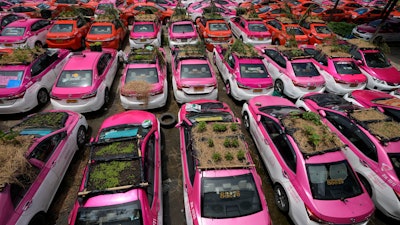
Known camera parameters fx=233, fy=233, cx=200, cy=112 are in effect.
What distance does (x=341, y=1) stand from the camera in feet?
75.6

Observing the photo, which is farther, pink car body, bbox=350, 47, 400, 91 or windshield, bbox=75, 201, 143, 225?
pink car body, bbox=350, 47, 400, 91

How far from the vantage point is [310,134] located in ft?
18.9

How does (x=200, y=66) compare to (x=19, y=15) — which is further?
(x=19, y=15)

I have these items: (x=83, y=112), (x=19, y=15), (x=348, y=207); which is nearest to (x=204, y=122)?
(x=348, y=207)

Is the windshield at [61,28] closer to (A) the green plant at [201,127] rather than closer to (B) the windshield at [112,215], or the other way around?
(A) the green plant at [201,127]

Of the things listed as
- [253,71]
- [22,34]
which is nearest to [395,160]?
[253,71]

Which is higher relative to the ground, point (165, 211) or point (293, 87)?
point (293, 87)

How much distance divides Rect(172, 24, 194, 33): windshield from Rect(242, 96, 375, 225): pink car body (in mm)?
8647

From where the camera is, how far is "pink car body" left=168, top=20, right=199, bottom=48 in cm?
1243

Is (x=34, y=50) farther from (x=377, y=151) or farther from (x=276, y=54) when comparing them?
(x=377, y=151)

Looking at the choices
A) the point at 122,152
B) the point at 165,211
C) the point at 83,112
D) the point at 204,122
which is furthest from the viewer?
the point at 83,112

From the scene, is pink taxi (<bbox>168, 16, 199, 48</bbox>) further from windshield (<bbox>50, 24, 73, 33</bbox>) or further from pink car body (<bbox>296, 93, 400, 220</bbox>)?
pink car body (<bbox>296, 93, 400, 220</bbox>)

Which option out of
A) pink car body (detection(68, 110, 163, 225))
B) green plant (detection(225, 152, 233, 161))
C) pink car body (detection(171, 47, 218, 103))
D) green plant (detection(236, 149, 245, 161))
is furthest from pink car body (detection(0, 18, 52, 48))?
green plant (detection(236, 149, 245, 161))

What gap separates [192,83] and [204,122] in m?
2.80
